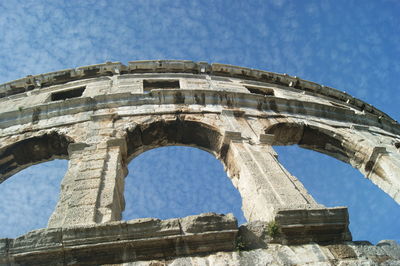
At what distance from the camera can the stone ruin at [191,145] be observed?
4020 mm

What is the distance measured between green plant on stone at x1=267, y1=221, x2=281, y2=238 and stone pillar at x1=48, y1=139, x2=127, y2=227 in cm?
213

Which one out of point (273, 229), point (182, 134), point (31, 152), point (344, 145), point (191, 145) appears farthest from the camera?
point (344, 145)

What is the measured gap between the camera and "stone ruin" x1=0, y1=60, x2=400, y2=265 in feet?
13.2

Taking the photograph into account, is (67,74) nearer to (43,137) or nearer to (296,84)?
(43,137)

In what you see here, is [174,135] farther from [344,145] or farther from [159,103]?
[344,145]

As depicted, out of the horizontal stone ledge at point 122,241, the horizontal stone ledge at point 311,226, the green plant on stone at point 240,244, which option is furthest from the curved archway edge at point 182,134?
the horizontal stone ledge at point 122,241

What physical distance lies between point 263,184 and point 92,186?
2694mm

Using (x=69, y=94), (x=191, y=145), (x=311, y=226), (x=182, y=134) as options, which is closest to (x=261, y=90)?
(x=191, y=145)

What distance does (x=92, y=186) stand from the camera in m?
5.46

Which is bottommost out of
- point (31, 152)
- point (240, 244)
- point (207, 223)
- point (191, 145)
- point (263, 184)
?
point (240, 244)

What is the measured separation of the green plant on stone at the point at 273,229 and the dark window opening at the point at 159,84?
746 centimetres

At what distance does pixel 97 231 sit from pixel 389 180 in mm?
6892

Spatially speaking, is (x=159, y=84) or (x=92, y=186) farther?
(x=159, y=84)

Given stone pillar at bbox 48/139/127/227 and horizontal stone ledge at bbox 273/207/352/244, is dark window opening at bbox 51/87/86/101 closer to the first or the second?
stone pillar at bbox 48/139/127/227
